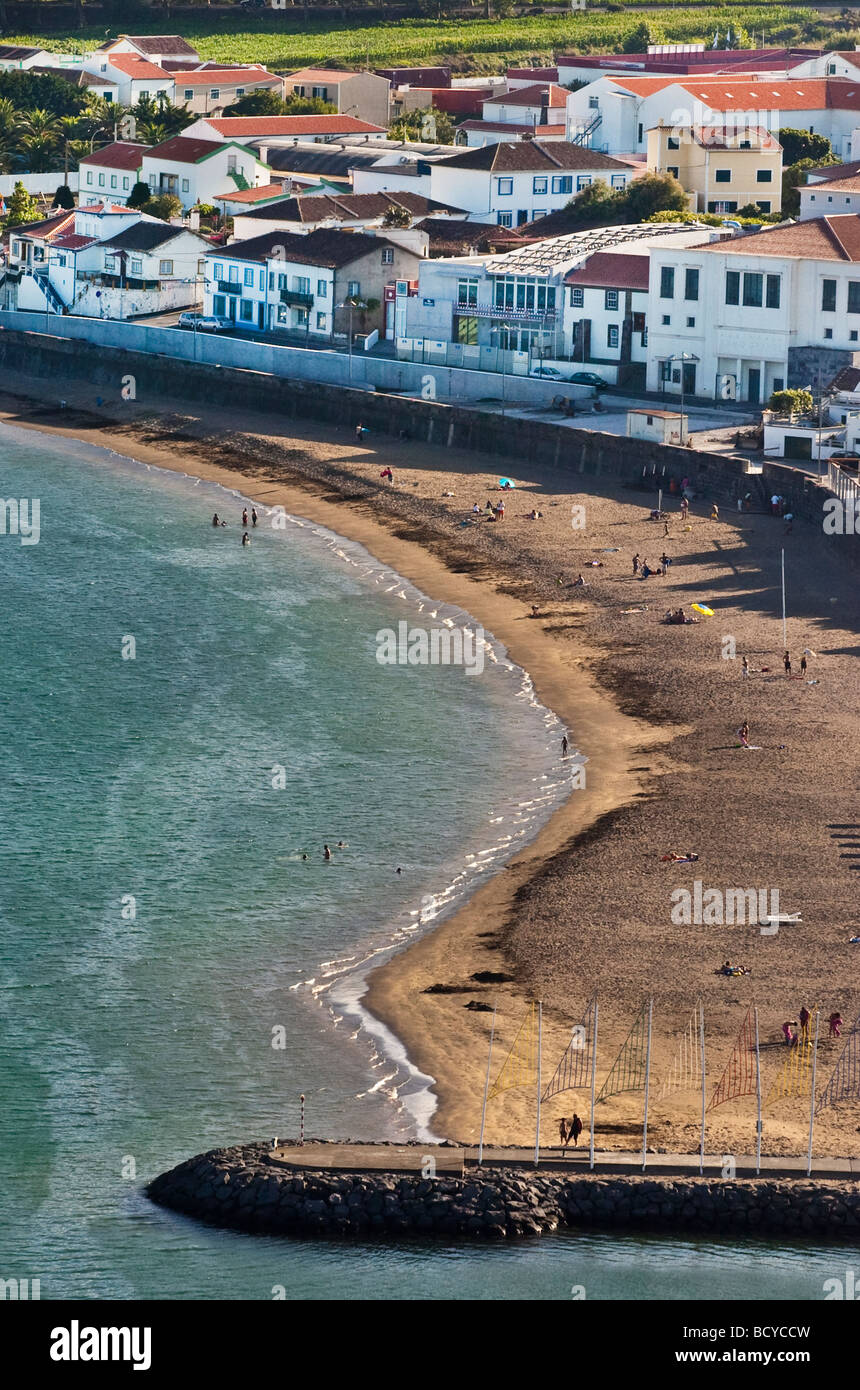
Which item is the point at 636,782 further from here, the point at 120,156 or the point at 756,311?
the point at 120,156

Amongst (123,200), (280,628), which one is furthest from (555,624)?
(123,200)

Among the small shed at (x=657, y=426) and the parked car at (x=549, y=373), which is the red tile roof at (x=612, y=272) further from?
the small shed at (x=657, y=426)

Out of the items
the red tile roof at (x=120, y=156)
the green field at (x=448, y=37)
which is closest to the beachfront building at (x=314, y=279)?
the red tile roof at (x=120, y=156)

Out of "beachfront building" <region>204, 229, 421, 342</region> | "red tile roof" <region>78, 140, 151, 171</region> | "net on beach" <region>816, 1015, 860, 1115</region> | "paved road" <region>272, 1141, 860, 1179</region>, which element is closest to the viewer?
"paved road" <region>272, 1141, 860, 1179</region>

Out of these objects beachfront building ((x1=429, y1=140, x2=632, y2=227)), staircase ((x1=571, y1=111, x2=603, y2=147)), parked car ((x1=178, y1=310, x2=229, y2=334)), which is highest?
staircase ((x1=571, y1=111, x2=603, y2=147))

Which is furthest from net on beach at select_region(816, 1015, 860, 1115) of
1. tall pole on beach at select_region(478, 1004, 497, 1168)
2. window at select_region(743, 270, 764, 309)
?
window at select_region(743, 270, 764, 309)

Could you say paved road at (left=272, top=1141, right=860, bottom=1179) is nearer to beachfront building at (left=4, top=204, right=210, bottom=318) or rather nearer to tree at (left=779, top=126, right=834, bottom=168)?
beachfront building at (left=4, top=204, right=210, bottom=318)
